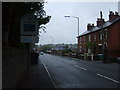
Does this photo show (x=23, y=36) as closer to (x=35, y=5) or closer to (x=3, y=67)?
(x=35, y=5)

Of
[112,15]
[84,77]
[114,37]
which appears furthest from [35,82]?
[112,15]

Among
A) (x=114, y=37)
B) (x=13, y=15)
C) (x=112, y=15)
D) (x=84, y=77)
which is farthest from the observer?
(x=112, y=15)

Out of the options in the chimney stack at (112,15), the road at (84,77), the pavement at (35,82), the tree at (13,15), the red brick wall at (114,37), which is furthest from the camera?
the chimney stack at (112,15)

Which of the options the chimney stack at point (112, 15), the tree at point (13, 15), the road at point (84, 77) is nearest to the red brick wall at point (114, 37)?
the chimney stack at point (112, 15)

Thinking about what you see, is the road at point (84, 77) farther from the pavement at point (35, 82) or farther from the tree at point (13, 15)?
the tree at point (13, 15)

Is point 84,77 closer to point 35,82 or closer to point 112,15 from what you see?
point 35,82

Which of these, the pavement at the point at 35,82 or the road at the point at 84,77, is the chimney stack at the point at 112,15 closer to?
the road at the point at 84,77

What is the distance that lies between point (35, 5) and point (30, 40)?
183cm

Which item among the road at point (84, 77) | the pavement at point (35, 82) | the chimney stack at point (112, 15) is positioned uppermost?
the chimney stack at point (112, 15)

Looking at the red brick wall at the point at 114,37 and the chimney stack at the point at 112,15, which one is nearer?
the red brick wall at the point at 114,37

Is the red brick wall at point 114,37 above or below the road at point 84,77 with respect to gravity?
above

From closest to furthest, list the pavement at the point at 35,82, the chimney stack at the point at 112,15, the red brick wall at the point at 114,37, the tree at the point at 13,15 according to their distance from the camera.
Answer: the tree at the point at 13,15, the pavement at the point at 35,82, the red brick wall at the point at 114,37, the chimney stack at the point at 112,15

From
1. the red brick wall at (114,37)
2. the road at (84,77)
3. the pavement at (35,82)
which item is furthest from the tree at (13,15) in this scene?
the red brick wall at (114,37)

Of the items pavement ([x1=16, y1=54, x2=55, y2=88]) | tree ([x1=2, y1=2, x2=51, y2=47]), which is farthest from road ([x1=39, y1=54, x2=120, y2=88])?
tree ([x1=2, y1=2, x2=51, y2=47])
